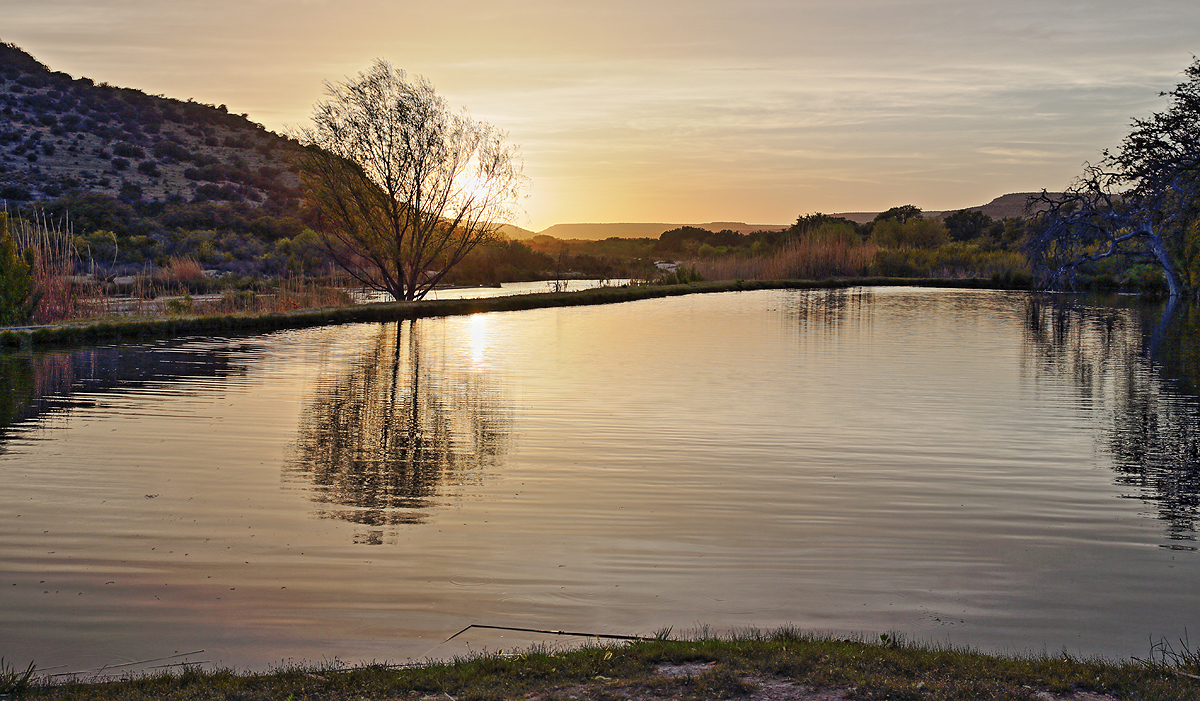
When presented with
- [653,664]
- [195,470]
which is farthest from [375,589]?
[195,470]

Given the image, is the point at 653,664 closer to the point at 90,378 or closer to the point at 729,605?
the point at 729,605

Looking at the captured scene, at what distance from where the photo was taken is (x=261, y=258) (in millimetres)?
45312

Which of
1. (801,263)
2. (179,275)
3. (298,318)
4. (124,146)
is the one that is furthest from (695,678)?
(124,146)

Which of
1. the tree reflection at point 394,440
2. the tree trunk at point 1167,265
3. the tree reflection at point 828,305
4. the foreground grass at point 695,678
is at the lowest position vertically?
the foreground grass at point 695,678

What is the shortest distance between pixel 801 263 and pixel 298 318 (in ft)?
107

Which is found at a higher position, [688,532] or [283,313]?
[283,313]

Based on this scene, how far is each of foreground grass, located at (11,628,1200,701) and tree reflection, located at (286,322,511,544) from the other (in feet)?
7.66

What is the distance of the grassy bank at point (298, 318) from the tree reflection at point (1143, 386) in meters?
14.5

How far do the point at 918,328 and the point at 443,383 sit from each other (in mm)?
14633

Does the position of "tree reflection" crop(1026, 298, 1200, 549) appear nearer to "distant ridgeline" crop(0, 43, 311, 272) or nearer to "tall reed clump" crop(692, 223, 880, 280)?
"tall reed clump" crop(692, 223, 880, 280)

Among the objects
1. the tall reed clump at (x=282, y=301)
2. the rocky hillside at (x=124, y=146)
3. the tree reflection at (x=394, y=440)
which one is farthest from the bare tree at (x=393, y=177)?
the rocky hillside at (x=124, y=146)

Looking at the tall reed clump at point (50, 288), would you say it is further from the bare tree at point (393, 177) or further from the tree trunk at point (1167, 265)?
the tree trunk at point (1167, 265)

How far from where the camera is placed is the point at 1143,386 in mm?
13773

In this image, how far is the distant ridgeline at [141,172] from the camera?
47.7 meters
